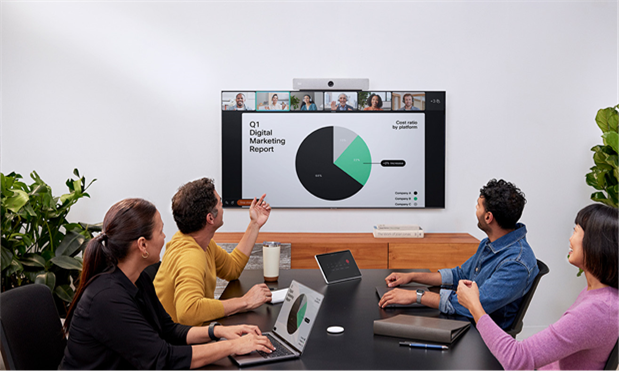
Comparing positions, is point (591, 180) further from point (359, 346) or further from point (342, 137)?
point (359, 346)

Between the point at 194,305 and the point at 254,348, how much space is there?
0.43 meters

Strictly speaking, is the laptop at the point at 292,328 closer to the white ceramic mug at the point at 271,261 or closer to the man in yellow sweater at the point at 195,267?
the man in yellow sweater at the point at 195,267

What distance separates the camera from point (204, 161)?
3.82m

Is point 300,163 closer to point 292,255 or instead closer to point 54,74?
point 292,255

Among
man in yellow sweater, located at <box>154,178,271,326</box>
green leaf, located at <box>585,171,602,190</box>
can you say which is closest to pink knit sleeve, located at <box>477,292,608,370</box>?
man in yellow sweater, located at <box>154,178,271,326</box>

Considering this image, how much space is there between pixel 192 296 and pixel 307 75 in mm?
2557

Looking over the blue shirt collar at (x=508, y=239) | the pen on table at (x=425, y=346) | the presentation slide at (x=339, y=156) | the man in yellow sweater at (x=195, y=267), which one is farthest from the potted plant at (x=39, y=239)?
the blue shirt collar at (x=508, y=239)

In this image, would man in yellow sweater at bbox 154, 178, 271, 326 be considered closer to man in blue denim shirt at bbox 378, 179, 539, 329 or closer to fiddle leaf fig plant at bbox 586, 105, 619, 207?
man in blue denim shirt at bbox 378, 179, 539, 329

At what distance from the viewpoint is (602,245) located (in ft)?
4.42

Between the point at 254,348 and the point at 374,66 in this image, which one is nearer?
the point at 254,348

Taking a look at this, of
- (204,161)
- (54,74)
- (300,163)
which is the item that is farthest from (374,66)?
(54,74)

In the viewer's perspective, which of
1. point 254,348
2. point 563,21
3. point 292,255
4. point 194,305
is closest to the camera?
point 254,348

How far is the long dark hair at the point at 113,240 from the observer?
1.41m

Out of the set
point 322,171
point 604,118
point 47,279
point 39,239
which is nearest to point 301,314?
point 322,171
